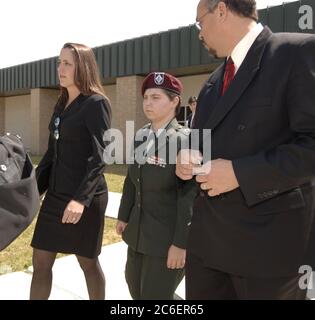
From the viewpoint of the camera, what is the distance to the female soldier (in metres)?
2.68

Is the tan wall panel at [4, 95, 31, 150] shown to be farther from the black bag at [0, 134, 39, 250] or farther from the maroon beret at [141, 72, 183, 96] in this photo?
the black bag at [0, 134, 39, 250]

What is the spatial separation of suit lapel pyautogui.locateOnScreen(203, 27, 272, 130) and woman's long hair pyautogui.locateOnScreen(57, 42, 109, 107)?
1464 mm

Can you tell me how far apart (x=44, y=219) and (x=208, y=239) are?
158cm

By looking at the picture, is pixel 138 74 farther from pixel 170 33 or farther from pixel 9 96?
pixel 9 96

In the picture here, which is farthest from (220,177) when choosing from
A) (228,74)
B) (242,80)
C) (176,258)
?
(176,258)

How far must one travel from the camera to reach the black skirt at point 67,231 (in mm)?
3045

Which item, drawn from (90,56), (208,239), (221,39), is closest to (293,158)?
(208,239)

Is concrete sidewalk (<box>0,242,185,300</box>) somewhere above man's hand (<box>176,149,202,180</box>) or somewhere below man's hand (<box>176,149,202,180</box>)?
below

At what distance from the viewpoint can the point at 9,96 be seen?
29.7 meters

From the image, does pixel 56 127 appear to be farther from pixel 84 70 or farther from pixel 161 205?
pixel 161 205

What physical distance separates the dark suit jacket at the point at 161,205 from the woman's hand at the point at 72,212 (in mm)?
386

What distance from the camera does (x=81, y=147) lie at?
3064mm

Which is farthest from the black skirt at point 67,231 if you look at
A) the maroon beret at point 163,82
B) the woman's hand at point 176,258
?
the maroon beret at point 163,82

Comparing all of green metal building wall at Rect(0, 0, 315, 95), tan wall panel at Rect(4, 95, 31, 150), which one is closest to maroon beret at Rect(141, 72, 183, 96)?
green metal building wall at Rect(0, 0, 315, 95)
